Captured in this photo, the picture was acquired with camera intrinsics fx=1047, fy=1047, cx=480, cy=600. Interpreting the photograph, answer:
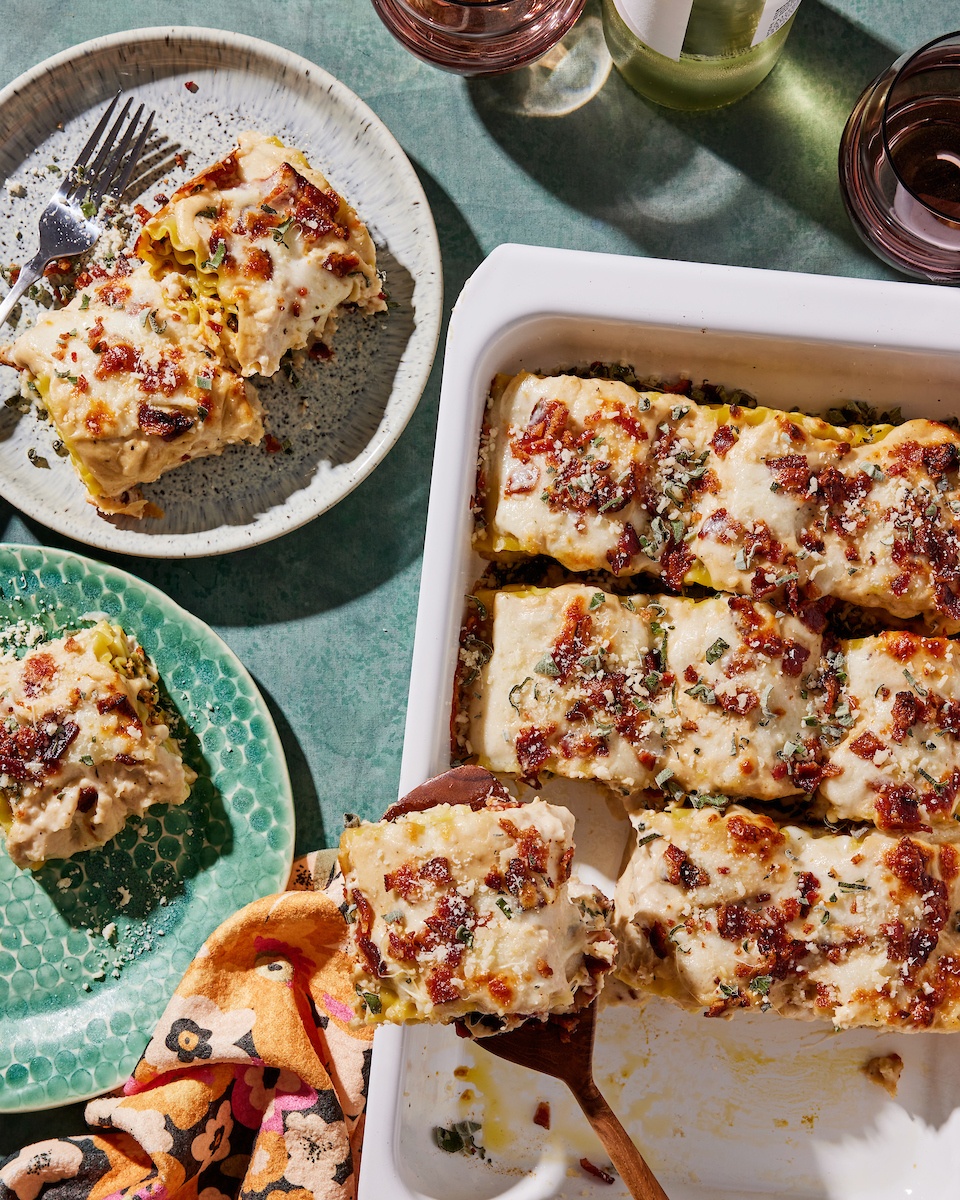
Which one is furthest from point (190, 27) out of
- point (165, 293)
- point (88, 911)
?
point (88, 911)

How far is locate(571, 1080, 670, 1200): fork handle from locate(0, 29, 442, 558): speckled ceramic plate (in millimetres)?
1517

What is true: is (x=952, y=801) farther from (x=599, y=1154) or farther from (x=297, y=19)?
(x=297, y=19)

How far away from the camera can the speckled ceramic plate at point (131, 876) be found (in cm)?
270

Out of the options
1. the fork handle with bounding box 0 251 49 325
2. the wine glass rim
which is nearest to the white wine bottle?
the wine glass rim

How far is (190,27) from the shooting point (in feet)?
8.79

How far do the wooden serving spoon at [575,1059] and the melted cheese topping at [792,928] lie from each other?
0.17m

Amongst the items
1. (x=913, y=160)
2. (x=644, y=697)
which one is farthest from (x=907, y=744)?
(x=913, y=160)

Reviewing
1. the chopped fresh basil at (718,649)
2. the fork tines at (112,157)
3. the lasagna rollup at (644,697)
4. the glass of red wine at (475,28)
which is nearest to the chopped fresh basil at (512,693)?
the lasagna rollup at (644,697)

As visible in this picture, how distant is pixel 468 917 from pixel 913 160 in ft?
6.84

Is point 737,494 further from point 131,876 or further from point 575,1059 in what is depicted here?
point 131,876

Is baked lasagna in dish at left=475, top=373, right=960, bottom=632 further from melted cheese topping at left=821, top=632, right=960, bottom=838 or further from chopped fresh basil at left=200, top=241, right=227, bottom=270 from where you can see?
chopped fresh basil at left=200, top=241, right=227, bottom=270

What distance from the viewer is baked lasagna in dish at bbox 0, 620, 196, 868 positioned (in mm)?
2518

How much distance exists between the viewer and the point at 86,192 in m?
2.70

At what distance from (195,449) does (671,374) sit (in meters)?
1.18
